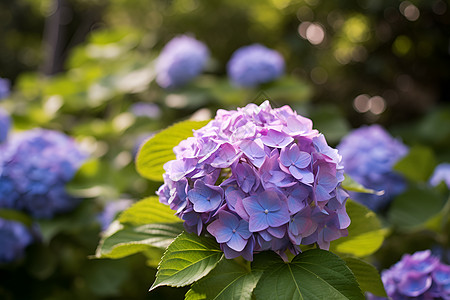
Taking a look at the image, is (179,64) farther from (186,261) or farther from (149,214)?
(186,261)

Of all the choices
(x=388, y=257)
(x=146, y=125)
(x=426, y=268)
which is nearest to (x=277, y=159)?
(x=426, y=268)

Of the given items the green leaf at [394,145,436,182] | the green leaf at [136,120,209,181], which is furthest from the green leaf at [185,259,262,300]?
the green leaf at [394,145,436,182]

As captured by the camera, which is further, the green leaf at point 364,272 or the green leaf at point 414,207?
the green leaf at point 414,207

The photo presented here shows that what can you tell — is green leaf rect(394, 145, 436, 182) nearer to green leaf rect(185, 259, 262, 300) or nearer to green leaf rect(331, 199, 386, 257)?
green leaf rect(331, 199, 386, 257)

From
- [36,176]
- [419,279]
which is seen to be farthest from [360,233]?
[36,176]

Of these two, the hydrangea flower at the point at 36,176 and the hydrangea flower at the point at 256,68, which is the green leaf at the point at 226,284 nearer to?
the hydrangea flower at the point at 36,176

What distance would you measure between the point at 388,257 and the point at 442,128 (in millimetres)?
1057

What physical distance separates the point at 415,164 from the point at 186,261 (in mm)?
1030

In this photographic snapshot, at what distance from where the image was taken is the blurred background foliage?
155cm

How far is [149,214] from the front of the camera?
82 centimetres

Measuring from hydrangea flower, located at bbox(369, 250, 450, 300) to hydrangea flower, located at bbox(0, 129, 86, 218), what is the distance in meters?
1.02

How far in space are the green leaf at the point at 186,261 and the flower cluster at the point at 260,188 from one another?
0.02 m

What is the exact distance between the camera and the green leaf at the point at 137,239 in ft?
2.50

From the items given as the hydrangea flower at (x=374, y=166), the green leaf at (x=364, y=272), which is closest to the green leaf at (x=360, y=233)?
the green leaf at (x=364, y=272)
